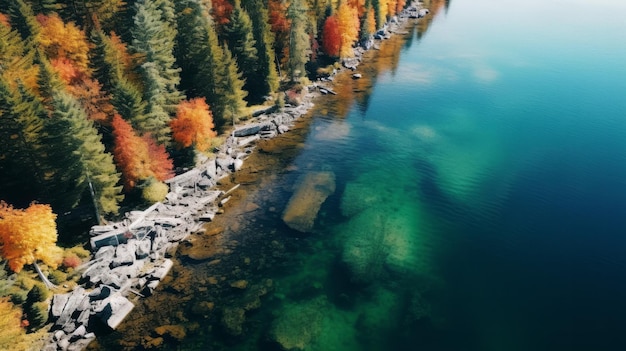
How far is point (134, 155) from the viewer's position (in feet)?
178

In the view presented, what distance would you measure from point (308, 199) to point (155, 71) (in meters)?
31.6

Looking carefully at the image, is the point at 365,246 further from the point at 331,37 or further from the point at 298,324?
the point at 331,37

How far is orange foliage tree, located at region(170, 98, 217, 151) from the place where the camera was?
64.3m

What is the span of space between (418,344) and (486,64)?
10161 centimetres

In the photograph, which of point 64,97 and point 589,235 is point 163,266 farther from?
point 589,235

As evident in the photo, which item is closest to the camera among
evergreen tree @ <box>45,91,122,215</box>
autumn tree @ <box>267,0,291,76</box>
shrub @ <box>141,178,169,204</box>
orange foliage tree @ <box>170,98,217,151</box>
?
evergreen tree @ <box>45,91,122,215</box>

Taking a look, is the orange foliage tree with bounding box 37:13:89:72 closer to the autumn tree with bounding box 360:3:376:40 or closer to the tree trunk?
the tree trunk

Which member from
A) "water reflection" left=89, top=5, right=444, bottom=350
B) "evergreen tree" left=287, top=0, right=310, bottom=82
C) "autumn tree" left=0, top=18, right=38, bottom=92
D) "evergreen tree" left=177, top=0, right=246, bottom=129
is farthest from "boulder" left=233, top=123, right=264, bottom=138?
"autumn tree" left=0, top=18, right=38, bottom=92

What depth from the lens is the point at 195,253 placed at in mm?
52219

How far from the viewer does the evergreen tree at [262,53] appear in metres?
83.6

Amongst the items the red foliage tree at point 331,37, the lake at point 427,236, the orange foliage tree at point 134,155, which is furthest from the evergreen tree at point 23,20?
the red foliage tree at point 331,37

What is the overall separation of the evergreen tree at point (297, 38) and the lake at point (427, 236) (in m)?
10.8

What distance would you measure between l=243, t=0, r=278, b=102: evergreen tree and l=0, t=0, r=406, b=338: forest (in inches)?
9.7

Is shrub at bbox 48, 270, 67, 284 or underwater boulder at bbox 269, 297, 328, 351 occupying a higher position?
shrub at bbox 48, 270, 67, 284
